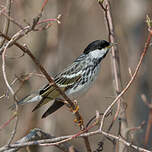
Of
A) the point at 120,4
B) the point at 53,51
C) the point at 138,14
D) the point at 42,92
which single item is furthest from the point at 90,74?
the point at 120,4

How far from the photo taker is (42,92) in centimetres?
436

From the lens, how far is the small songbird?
169 inches

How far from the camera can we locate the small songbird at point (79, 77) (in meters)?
4.30

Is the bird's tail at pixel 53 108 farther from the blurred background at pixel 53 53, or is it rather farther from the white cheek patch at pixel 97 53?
the blurred background at pixel 53 53

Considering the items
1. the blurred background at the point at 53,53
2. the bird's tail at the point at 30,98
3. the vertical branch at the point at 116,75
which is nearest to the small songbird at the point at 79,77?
the bird's tail at the point at 30,98

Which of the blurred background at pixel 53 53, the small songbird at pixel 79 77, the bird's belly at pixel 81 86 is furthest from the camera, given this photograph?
the blurred background at pixel 53 53

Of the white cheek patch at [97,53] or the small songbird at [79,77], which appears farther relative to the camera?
the white cheek patch at [97,53]

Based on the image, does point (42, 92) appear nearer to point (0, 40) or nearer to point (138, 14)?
point (0, 40)

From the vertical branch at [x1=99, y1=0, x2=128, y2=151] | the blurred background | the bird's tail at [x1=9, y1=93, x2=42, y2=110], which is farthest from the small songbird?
the blurred background

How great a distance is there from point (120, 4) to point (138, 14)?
1.40 m

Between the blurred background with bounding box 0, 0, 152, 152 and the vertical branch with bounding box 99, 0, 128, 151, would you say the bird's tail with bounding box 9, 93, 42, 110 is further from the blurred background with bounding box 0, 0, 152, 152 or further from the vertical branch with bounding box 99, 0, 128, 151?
the blurred background with bounding box 0, 0, 152, 152

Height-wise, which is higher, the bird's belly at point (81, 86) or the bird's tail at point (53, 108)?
the bird's belly at point (81, 86)

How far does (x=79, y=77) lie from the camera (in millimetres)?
4488

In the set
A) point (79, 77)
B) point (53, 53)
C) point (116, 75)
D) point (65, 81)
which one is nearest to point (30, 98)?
point (65, 81)
